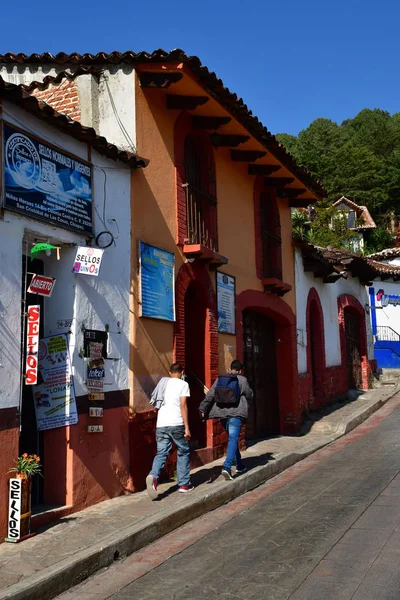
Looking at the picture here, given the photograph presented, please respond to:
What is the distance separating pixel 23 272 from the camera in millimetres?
7352

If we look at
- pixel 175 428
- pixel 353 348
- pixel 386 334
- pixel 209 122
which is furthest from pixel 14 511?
pixel 386 334

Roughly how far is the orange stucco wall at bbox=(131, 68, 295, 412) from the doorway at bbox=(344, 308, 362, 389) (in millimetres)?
9430

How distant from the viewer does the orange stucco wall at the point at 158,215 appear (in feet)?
28.5


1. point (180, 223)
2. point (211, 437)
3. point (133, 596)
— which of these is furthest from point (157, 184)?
point (133, 596)

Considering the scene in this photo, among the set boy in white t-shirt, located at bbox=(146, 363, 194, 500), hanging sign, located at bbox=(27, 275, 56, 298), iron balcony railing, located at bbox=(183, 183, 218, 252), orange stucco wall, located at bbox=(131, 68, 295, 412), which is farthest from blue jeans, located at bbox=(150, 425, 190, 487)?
iron balcony railing, located at bbox=(183, 183, 218, 252)

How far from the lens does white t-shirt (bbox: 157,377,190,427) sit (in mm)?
8120

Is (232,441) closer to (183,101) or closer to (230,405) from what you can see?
(230,405)

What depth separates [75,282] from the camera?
7.49 m

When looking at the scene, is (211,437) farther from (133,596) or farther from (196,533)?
(133,596)

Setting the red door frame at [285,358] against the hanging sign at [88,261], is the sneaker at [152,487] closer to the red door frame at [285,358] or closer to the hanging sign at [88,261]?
the hanging sign at [88,261]

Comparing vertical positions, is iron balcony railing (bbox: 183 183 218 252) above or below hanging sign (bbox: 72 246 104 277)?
above

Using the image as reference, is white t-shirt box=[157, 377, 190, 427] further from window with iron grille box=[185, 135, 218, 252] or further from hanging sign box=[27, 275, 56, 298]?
window with iron grille box=[185, 135, 218, 252]

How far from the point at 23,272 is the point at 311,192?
9.34 metres

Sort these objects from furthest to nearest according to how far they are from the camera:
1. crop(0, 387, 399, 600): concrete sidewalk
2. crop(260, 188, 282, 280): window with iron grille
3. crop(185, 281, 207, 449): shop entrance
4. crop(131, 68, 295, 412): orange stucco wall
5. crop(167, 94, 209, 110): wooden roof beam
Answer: crop(260, 188, 282, 280): window with iron grille, crop(185, 281, 207, 449): shop entrance, crop(167, 94, 209, 110): wooden roof beam, crop(131, 68, 295, 412): orange stucco wall, crop(0, 387, 399, 600): concrete sidewalk
